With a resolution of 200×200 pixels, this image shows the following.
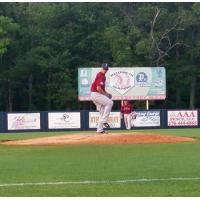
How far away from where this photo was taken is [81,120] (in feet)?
126

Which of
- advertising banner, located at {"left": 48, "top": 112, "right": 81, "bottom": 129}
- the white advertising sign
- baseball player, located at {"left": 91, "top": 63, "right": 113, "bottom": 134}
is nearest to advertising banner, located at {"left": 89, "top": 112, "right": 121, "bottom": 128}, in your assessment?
advertising banner, located at {"left": 48, "top": 112, "right": 81, "bottom": 129}

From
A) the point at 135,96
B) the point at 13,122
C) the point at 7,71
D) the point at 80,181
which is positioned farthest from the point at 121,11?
the point at 80,181

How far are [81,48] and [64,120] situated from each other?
83.0ft

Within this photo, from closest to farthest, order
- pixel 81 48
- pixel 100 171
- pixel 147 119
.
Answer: pixel 100 171, pixel 147 119, pixel 81 48

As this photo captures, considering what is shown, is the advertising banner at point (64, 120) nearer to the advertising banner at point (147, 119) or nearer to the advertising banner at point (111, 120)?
the advertising banner at point (111, 120)

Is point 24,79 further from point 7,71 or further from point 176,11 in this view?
point 176,11

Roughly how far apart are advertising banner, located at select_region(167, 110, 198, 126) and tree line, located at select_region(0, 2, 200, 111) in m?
18.2

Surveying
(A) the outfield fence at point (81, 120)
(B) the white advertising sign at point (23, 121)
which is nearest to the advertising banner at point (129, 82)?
(A) the outfield fence at point (81, 120)

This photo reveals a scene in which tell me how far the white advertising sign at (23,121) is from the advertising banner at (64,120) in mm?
842

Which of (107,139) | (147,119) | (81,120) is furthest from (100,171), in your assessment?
(147,119)

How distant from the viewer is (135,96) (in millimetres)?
43312

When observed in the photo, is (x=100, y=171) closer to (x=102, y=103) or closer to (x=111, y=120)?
(x=102, y=103)

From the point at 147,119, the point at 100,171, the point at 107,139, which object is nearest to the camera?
the point at 100,171

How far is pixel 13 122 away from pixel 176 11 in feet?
105
